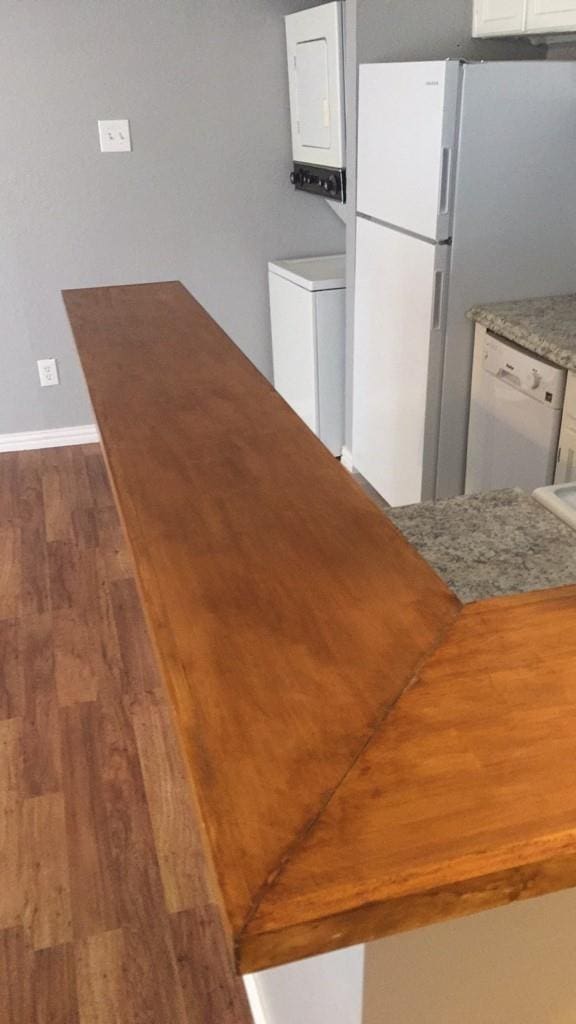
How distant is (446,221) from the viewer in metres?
2.60

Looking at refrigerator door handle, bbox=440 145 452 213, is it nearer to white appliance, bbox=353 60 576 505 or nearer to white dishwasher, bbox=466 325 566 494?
white appliance, bbox=353 60 576 505

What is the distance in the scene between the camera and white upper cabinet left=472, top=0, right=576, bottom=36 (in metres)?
2.57

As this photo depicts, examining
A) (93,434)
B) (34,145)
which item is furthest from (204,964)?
(34,145)

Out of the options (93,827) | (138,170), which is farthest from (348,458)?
(93,827)

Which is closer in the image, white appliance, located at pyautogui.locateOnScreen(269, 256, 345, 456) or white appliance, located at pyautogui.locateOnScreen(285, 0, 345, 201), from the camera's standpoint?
white appliance, located at pyautogui.locateOnScreen(285, 0, 345, 201)

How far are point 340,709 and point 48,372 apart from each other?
343 cm

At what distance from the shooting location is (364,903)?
58 cm

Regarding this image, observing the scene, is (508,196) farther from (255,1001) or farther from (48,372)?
(255,1001)

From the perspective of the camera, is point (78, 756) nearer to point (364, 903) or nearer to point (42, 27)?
point (364, 903)

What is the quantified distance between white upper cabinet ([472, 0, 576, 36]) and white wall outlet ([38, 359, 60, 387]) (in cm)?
218

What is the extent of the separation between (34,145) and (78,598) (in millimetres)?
1919

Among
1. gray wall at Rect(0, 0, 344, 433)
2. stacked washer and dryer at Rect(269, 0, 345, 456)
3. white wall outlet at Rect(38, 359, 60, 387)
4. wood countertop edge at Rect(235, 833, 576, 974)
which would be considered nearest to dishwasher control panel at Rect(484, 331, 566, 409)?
stacked washer and dryer at Rect(269, 0, 345, 456)

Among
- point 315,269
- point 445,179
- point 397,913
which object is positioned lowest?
point 315,269

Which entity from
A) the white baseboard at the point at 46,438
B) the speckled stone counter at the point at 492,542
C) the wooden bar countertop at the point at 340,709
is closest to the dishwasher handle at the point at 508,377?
the speckled stone counter at the point at 492,542
